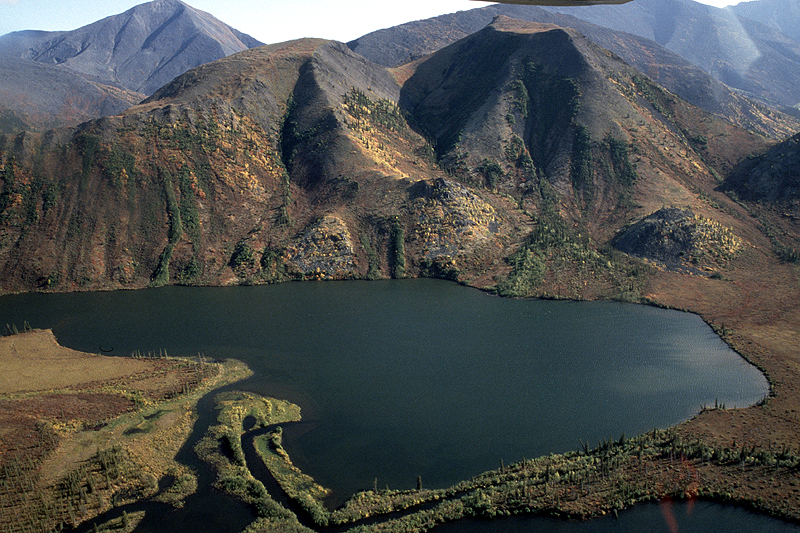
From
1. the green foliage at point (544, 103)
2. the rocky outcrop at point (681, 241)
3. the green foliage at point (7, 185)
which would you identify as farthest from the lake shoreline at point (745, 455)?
the green foliage at point (7, 185)

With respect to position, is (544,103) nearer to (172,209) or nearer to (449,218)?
(449,218)

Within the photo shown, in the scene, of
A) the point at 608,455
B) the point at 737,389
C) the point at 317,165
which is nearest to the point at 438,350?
the point at 608,455

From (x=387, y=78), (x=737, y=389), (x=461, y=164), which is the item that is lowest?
(x=737, y=389)

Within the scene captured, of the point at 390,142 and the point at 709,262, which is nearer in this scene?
the point at 709,262

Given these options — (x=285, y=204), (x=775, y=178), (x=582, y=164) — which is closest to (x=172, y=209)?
(x=285, y=204)

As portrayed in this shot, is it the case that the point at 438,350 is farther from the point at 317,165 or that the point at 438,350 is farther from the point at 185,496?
the point at 317,165

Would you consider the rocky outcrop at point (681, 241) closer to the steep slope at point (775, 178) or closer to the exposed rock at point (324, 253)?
the steep slope at point (775, 178)
